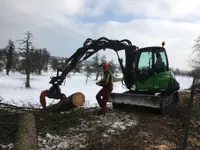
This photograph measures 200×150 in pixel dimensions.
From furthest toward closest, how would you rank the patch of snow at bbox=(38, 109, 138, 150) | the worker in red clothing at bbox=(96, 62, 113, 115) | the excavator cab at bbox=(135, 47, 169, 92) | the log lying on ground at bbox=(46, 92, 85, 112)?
the excavator cab at bbox=(135, 47, 169, 92) → the worker in red clothing at bbox=(96, 62, 113, 115) → the log lying on ground at bbox=(46, 92, 85, 112) → the patch of snow at bbox=(38, 109, 138, 150)

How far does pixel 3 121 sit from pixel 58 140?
137cm

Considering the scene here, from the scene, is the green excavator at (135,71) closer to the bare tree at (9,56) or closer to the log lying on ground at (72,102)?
the log lying on ground at (72,102)

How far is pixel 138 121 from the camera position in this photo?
7.23 meters

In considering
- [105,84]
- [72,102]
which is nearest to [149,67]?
[105,84]

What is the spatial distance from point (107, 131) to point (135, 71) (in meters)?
3.34

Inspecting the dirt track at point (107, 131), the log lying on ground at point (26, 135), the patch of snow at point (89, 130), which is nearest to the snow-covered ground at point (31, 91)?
the patch of snow at point (89, 130)

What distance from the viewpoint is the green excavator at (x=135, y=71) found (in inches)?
318

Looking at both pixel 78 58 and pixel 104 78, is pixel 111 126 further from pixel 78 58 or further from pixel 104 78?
pixel 78 58

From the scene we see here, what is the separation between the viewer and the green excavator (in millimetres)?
8070

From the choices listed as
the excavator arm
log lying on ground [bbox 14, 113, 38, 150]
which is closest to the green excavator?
the excavator arm

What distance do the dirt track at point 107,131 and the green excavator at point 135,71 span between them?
77 centimetres

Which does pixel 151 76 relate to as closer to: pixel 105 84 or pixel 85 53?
pixel 105 84

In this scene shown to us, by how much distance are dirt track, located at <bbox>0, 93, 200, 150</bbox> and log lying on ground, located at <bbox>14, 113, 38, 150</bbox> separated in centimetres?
26

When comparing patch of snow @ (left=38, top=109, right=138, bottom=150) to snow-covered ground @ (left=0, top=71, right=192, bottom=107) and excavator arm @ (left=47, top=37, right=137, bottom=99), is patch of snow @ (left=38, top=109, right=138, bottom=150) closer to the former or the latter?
excavator arm @ (left=47, top=37, right=137, bottom=99)
